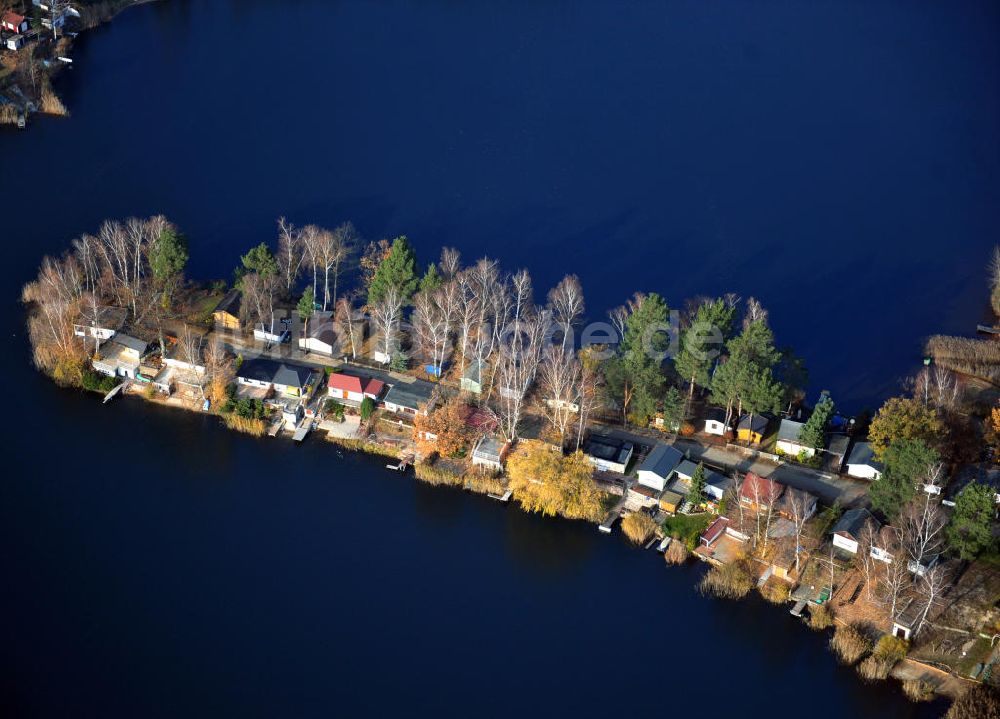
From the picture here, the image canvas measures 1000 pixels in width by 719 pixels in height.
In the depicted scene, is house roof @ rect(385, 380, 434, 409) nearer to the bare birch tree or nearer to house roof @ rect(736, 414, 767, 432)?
the bare birch tree

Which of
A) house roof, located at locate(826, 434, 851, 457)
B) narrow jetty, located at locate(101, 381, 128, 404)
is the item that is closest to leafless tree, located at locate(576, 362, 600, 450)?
house roof, located at locate(826, 434, 851, 457)

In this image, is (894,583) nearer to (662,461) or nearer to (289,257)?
(662,461)

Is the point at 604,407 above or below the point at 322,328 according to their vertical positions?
above

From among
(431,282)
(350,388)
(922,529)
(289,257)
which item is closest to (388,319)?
(431,282)

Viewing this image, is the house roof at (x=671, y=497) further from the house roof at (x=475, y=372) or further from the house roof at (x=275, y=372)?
the house roof at (x=275, y=372)

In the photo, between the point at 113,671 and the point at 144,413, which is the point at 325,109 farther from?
the point at 113,671

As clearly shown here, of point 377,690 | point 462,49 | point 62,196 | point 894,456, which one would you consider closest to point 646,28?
point 462,49
